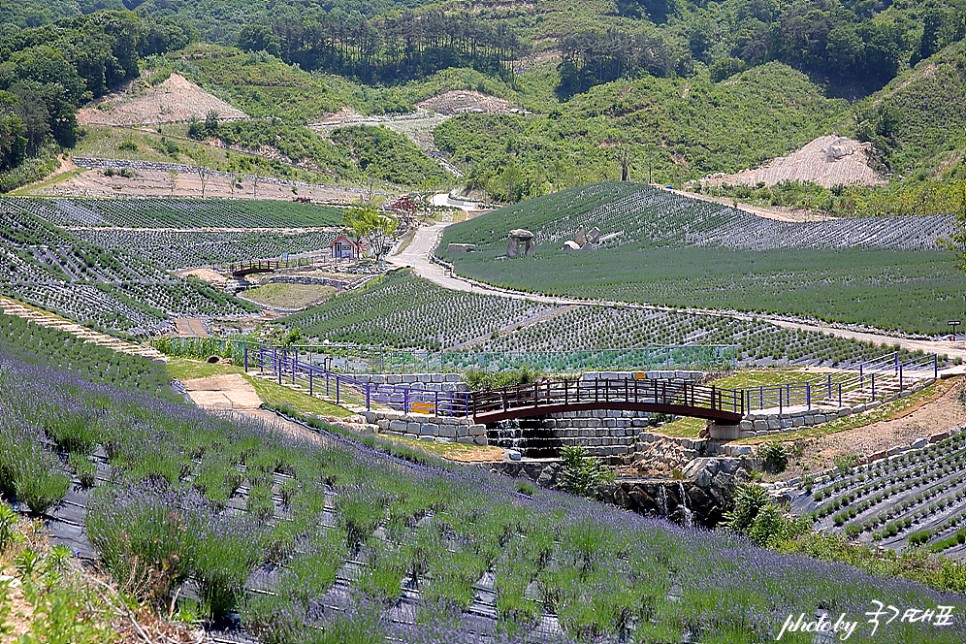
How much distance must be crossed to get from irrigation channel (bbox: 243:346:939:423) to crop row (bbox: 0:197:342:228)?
198ft

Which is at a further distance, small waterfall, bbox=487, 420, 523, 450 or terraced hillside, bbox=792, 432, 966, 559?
small waterfall, bbox=487, 420, 523, 450

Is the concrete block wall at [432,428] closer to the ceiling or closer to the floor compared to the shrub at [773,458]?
closer to the ceiling

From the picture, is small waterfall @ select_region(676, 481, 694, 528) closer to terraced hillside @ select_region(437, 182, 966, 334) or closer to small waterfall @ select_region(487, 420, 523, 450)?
small waterfall @ select_region(487, 420, 523, 450)

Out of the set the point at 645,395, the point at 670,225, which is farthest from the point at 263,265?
the point at 645,395

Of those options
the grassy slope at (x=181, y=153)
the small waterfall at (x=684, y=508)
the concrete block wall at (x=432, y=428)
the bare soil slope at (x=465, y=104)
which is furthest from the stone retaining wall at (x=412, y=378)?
the bare soil slope at (x=465, y=104)

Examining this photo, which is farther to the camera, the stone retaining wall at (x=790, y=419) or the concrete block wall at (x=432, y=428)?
the stone retaining wall at (x=790, y=419)

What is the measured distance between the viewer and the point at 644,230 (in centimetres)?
9225

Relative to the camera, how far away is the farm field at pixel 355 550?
8.22 metres

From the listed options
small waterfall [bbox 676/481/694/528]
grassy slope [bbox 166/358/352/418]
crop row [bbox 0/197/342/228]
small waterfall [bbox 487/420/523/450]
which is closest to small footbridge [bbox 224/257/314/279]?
crop row [bbox 0/197/342/228]

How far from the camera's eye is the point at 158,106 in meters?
155

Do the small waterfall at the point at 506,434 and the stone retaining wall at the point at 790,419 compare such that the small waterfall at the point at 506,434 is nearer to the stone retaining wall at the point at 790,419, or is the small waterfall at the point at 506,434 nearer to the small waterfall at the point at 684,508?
the small waterfall at the point at 684,508

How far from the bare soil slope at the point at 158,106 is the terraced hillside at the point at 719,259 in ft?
206

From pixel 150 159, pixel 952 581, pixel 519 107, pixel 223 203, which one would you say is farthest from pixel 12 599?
pixel 519 107

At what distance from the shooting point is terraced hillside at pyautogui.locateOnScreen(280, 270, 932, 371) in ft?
125
